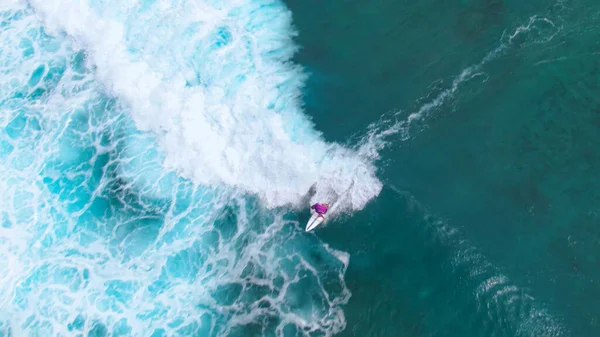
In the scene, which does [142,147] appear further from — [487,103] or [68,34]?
[487,103]

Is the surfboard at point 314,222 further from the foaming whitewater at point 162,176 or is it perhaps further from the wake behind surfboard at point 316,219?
the foaming whitewater at point 162,176

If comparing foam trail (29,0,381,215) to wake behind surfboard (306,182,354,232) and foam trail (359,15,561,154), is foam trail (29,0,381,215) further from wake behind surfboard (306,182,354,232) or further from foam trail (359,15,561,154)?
foam trail (359,15,561,154)

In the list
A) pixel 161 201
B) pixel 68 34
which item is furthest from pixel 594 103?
pixel 68 34

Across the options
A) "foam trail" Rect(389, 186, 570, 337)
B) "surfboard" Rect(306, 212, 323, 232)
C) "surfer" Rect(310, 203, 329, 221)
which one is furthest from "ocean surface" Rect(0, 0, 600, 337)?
"surfer" Rect(310, 203, 329, 221)

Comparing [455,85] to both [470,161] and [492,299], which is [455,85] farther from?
[492,299]

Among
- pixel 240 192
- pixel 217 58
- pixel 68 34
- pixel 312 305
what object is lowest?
pixel 312 305

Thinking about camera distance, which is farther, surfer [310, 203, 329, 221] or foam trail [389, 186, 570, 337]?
surfer [310, 203, 329, 221]
